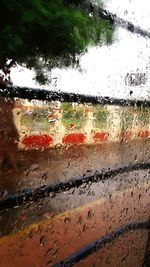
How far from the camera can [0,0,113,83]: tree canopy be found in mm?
806

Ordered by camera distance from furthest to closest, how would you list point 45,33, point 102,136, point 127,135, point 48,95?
point 127,135, point 102,136, point 45,33, point 48,95

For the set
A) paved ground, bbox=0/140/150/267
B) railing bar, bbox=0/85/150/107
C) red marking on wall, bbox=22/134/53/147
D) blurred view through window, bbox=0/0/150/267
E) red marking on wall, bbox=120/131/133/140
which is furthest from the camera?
red marking on wall, bbox=120/131/133/140

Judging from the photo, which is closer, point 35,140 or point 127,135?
point 35,140

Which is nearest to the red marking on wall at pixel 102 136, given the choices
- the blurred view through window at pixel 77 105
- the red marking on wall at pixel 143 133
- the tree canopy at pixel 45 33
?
the blurred view through window at pixel 77 105

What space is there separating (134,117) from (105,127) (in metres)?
0.19

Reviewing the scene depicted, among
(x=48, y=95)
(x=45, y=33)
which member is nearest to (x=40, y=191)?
(x=48, y=95)

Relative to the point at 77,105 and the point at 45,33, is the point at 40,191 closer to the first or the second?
the point at 77,105

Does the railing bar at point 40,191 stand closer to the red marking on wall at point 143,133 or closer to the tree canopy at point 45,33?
the tree canopy at point 45,33

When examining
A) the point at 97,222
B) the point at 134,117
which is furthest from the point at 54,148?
the point at 97,222

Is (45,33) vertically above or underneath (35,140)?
above

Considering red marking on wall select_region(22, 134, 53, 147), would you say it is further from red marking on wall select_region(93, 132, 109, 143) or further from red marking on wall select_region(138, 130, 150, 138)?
red marking on wall select_region(138, 130, 150, 138)

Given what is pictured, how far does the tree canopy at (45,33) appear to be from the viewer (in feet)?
2.64

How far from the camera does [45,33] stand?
0.99 meters

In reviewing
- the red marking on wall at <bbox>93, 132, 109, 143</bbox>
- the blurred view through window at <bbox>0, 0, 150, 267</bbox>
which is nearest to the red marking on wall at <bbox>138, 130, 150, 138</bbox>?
the blurred view through window at <bbox>0, 0, 150, 267</bbox>
